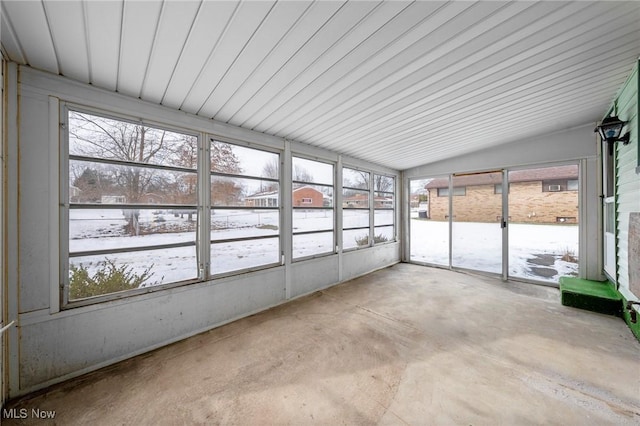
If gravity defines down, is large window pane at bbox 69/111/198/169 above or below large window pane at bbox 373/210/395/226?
above

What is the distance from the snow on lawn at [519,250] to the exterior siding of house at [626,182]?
4.24 ft

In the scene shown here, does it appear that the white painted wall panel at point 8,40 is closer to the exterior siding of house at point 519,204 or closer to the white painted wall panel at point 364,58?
the white painted wall panel at point 364,58

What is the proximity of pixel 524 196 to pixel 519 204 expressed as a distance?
22cm

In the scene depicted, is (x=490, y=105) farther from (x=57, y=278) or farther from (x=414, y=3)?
(x=57, y=278)

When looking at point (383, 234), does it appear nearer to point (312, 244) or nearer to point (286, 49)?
point (312, 244)

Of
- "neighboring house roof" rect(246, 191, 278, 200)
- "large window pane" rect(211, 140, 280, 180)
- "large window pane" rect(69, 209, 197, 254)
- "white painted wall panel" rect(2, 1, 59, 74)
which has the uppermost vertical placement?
"white painted wall panel" rect(2, 1, 59, 74)

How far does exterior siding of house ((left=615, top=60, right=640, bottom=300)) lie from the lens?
247cm

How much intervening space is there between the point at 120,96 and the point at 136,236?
1402 mm

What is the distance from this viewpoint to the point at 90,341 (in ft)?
6.86

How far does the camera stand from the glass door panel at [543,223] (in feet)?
14.2

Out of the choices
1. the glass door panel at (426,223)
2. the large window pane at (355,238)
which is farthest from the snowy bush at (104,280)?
the glass door panel at (426,223)

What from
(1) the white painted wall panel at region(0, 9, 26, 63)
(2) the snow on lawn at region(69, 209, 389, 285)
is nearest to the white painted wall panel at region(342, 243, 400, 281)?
(2) the snow on lawn at region(69, 209, 389, 285)

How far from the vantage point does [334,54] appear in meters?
1.77

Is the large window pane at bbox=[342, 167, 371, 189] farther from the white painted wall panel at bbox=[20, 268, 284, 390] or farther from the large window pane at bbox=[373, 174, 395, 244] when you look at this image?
the white painted wall panel at bbox=[20, 268, 284, 390]
